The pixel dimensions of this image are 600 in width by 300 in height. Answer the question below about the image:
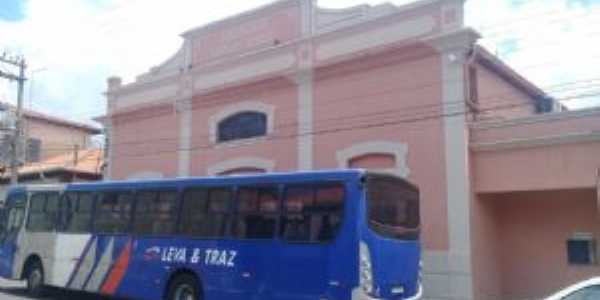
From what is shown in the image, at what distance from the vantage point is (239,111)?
2248cm

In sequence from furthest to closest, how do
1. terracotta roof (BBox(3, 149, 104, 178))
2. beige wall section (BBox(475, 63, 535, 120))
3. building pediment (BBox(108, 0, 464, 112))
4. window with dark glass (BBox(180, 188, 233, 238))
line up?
terracotta roof (BBox(3, 149, 104, 178)) < beige wall section (BBox(475, 63, 535, 120)) < building pediment (BBox(108, 0, 464, 112)) < window with dark glass (BBox(180, 188, 233, 238))

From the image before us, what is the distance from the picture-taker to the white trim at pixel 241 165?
21.2m

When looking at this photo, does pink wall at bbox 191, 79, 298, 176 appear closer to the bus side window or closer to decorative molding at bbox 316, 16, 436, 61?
decorative molding at bbox 316, 16, 436, 61

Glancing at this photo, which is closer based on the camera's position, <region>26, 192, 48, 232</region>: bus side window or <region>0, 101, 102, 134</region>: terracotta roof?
<region>26, 192, 48, 232</region>: bus side window

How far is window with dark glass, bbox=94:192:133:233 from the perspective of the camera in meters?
15.1

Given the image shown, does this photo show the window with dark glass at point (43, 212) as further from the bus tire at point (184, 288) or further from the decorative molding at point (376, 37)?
the decorative molding at point (376, 37)

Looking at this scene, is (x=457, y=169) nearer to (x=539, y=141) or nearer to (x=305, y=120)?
(x=539, y=141)

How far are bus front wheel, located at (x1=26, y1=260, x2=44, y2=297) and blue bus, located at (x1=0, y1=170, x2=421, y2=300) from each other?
0.03m

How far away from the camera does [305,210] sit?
12008 mm

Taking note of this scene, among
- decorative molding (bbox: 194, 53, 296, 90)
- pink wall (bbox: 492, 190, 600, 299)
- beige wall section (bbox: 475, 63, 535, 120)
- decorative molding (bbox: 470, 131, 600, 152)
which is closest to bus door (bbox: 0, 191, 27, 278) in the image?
decorative molding (bbox: 194, 53, 296, 90)

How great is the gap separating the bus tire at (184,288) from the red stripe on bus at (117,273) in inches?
58.8

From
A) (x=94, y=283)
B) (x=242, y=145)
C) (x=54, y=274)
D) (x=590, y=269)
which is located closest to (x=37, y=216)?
(x=54, y=274)

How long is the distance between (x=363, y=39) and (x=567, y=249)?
302 inches

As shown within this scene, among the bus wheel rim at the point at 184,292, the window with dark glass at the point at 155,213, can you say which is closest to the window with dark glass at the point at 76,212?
the window with dark glass at the point at 155,213
